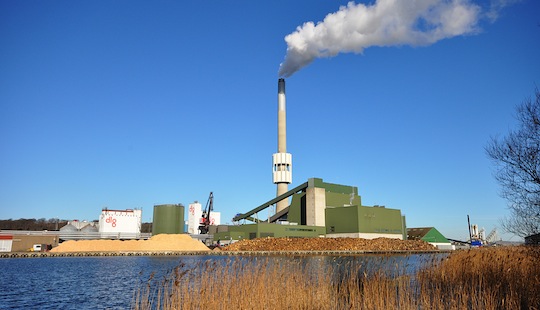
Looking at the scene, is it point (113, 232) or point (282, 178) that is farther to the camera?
point (282, 178)

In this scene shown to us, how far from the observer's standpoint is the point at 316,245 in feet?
239

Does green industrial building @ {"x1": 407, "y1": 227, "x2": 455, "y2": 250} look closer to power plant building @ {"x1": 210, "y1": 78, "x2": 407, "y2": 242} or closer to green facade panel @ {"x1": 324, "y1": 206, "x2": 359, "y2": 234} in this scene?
power plant building @ {"x1": 210, "y1": 78, "x2": 407, "y2": 242}

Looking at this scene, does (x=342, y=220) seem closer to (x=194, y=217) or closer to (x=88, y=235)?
(x=194, y=217)

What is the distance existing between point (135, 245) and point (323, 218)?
134 feet

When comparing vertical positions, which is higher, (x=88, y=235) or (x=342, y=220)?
(x=342, y=220)

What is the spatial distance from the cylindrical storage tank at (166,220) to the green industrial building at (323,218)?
9771 mm

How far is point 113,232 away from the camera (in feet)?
293

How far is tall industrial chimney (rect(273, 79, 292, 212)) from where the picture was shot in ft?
324

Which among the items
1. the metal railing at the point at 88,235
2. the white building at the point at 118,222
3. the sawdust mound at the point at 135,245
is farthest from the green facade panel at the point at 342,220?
the white building at the point at 118,222

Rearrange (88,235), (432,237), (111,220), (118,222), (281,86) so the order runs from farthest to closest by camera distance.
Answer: (281,86)
(432,237)
(118,222)
(111,220)
(88,235)

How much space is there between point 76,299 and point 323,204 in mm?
73870

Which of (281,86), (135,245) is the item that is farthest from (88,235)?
(281,86)

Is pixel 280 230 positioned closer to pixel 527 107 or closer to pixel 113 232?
pixel 113 232

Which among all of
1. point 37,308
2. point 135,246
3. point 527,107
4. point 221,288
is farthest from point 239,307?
point 135,246
